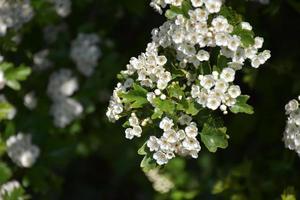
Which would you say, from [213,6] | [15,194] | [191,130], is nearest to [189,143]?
[191,130]

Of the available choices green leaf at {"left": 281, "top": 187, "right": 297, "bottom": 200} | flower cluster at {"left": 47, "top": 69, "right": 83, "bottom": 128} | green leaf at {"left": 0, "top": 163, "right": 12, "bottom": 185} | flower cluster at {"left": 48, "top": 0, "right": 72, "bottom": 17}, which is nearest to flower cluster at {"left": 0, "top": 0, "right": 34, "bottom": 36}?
flower cluster at {"left": 48, "top": 0, "right": 72, "bottom": 17}

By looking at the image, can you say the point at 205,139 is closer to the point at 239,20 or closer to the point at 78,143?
the point at 239,20

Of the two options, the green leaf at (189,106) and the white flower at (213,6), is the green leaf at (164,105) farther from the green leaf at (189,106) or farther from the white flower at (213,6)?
the white flower at (213,6)

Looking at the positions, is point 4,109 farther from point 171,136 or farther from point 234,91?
point 234,91

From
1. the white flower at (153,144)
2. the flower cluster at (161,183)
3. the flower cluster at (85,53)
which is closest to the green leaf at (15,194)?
the flower cluster at (161,183)

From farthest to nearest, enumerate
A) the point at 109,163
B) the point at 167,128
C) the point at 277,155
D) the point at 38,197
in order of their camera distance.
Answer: the point at 109,163, the point at 38,197, the point at 277,155, the point at 167,128

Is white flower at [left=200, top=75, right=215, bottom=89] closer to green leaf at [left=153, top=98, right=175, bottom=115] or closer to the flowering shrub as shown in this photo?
the flowering shrub

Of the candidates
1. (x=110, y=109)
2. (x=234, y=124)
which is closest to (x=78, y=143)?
(x=234, y=124)
